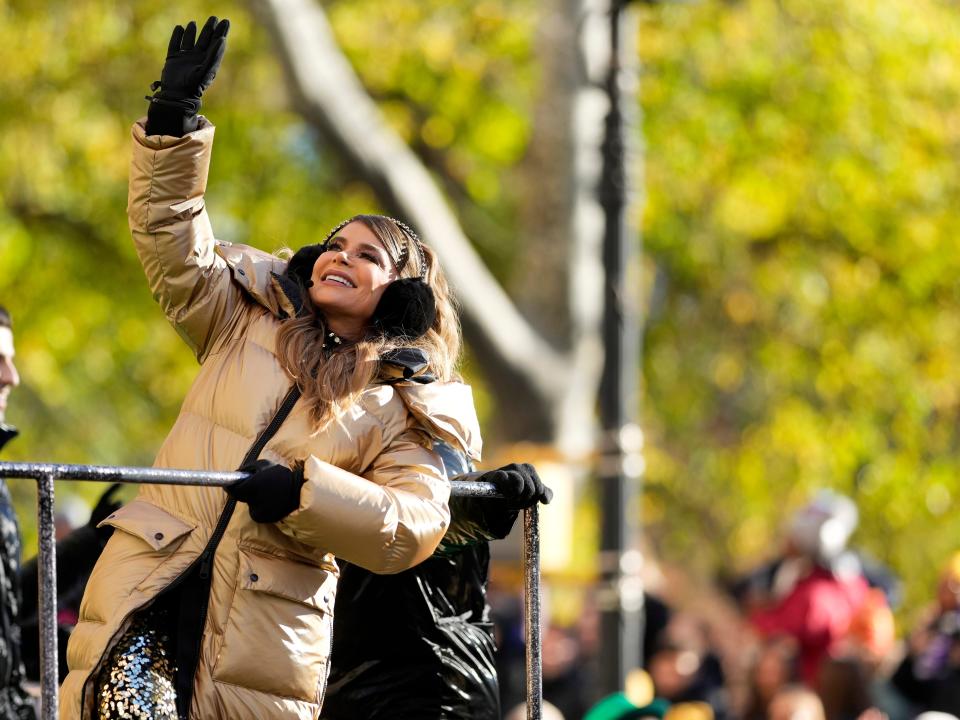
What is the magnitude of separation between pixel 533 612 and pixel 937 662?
5123 millimetres

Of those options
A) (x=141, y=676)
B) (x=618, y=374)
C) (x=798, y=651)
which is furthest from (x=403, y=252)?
(x=798, y=651)

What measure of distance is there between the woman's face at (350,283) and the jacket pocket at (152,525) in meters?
0.60

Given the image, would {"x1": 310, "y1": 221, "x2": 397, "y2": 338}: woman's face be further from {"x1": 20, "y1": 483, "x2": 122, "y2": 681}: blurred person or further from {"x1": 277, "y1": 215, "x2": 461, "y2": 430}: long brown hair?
{"x1": 20, "y1": 483, "x2": 122, "y2": 681}: blurred person

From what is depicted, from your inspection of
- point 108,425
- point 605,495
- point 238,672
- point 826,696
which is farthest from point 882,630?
point 108,425

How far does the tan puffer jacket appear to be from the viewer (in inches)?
150

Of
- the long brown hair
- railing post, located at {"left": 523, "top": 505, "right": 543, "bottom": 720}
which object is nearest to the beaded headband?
Answer: the long brown hair

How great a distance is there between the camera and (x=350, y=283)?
4270mm

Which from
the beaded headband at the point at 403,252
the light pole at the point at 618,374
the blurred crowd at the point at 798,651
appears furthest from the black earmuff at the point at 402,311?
the light pole at the point at 618,374

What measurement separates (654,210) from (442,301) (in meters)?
11.5

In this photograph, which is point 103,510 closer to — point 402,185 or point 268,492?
point 268,492

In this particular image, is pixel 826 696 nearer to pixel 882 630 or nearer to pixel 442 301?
pixel 882 630

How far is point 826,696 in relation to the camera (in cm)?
894

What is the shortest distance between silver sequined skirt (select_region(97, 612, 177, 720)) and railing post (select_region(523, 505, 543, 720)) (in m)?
0.84

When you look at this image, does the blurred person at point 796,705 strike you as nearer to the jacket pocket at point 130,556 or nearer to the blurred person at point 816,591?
the blurred person at point 816,591
